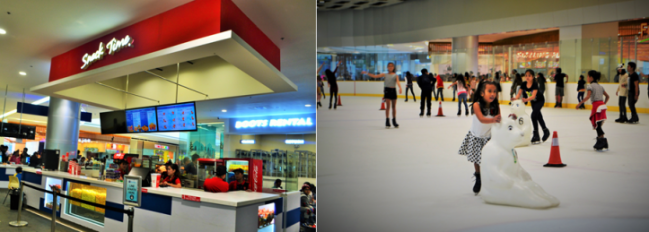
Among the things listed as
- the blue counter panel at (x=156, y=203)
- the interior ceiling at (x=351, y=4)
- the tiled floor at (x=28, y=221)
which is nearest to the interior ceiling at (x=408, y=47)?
the interior ceiling at (x=351, y=4)

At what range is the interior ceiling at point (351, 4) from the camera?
13.5ft

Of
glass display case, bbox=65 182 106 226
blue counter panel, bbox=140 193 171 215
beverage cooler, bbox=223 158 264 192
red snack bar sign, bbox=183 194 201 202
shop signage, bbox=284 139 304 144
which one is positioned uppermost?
shop signage, bbox=284 139 304 144

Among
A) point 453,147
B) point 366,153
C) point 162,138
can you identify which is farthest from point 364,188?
point 162,138

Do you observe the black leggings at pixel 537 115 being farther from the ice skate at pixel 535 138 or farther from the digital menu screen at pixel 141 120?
the digital menu screen at pixel 141 120

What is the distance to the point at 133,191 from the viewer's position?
418cm

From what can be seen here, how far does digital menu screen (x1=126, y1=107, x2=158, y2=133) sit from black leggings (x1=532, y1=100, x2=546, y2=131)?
6148 millimetres

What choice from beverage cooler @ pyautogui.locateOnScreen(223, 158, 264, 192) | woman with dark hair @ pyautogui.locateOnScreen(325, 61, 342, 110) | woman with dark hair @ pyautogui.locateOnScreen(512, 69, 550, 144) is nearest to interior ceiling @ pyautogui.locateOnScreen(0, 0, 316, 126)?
woman with dark hair @ pyautogui.locateOnScreen(325, 61, 342, 110)

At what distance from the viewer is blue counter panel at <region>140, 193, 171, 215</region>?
181 inches

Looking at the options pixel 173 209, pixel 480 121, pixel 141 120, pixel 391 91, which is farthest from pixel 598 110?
pixel 141 120

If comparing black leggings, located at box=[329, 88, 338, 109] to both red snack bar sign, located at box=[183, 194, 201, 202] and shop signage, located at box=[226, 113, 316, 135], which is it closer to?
red snack bar sign, located at box=[183, 194, 201, 202]

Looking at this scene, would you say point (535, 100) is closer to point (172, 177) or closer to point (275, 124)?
point (172, 177)

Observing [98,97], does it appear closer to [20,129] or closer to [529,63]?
[20,129]

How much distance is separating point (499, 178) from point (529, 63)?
1040 millimetres

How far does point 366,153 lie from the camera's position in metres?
3.85
